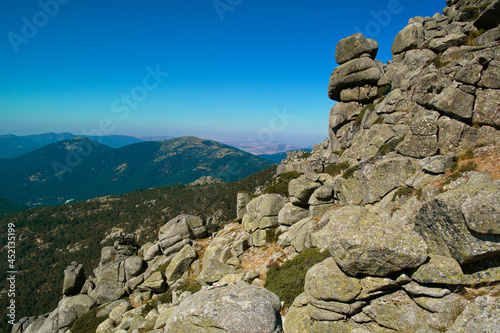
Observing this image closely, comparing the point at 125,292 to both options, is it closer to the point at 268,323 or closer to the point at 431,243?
the point at 268,323

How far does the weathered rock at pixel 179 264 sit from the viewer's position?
28.6 meters

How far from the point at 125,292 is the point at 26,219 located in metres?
246

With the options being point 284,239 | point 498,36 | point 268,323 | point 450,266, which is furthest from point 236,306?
point 498,36

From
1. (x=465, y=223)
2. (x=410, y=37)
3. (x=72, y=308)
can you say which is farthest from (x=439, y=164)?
(x=72, y=308)

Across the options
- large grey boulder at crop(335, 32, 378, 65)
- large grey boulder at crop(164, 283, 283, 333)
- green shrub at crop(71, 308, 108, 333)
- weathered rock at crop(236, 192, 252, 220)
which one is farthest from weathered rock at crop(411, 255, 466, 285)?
large grey boulder at crop(335, 32, 378, 65)

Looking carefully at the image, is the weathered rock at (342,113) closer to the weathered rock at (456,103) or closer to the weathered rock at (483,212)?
the weathered rock at (456,103)

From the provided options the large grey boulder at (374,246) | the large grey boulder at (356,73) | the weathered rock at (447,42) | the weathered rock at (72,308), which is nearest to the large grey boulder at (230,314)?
the large grey boulder at (374,246)

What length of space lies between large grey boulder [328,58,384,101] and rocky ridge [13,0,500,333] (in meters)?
0.45

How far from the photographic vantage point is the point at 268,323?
1126cm

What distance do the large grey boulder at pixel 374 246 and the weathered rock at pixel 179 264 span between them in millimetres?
24218

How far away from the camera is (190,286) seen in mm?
23422

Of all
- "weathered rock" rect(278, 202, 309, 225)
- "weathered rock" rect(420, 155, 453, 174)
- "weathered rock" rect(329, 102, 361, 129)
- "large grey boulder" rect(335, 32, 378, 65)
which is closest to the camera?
"weathered rock" rect(420, 155, 453, 174)

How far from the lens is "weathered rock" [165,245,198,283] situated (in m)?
28.6

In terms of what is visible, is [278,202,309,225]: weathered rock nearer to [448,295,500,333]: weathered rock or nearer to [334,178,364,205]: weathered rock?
[334,178,364,205]: weathered rock
